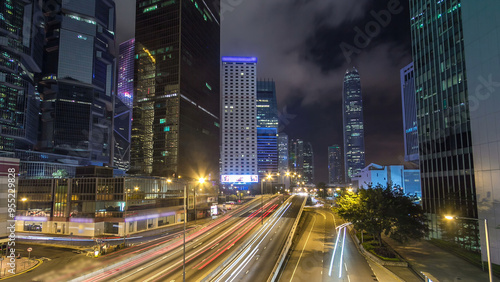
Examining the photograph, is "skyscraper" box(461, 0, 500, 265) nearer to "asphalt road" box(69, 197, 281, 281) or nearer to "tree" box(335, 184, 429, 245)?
"tree" box(335, 184, 429, 245)

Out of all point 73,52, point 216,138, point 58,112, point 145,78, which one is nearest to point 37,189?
point 145,78

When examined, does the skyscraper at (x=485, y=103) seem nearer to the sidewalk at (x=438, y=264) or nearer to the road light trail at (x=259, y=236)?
the sidewalk at (x=438, y=264)

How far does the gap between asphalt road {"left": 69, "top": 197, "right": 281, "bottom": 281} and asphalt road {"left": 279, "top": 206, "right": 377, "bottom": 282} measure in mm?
9685

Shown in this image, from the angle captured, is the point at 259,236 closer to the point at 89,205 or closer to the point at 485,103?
the point at 89,205

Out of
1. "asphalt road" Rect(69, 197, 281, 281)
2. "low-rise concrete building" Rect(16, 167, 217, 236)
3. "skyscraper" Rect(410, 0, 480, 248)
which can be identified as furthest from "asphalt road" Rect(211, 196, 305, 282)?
"low-rise concrete building" Rect(16, 167, 217, 236)

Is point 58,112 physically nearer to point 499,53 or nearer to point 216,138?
point 216,138

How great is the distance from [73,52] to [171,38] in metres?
98.9

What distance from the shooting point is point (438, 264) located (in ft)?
130

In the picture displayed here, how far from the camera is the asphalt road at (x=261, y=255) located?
3387 cm

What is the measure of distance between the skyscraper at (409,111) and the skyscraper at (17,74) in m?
224

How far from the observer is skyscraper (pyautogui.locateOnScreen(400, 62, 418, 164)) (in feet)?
595

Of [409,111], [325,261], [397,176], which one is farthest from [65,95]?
[409,111]

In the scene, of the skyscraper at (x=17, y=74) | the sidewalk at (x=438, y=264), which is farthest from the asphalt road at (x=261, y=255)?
the skyscraper at (x=17, y=74)

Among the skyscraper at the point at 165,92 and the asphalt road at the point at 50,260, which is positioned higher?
the skyscraper at the point at 165,92
